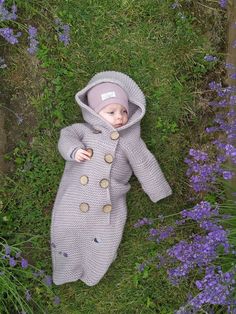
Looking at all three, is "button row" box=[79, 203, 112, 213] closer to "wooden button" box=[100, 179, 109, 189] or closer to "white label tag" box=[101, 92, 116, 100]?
"wooden button" box=[100, 179, 109, 189]

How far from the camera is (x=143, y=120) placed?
317cm

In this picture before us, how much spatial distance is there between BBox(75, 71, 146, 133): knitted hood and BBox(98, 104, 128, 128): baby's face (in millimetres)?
25

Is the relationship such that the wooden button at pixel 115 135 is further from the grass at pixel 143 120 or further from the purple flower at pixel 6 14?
the purple flower at pixel 6 14

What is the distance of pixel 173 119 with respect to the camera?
320 cm

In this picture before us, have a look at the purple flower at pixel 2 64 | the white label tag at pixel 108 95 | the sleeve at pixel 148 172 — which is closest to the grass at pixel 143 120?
the purple flower at pixel 2 64

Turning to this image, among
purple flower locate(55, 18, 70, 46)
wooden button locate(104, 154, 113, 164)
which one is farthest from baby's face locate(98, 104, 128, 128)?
purple flower locate(55, 18, 70, 46)

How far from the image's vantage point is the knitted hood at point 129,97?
2.81m

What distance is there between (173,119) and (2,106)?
1.11m

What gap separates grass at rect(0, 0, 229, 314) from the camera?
3.11 meters

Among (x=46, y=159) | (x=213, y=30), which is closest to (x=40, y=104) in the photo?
(x=46, y=159)

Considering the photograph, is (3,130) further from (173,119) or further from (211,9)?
(211,9)

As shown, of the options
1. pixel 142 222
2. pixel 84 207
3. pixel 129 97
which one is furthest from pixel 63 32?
pixel 142 222

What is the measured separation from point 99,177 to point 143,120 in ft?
1.81

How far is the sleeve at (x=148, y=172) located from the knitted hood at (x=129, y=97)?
14 cm
